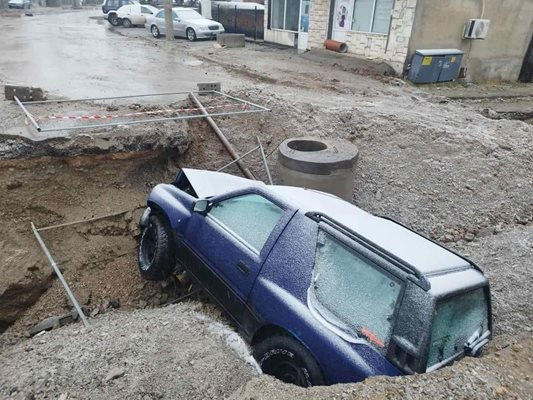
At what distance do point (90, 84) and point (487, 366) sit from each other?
10946 mm

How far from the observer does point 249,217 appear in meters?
4.14

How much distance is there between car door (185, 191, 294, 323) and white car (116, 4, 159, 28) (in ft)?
82.5

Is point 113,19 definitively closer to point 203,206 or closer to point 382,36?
point 382,36

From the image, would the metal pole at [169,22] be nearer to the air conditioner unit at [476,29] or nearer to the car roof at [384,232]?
the air conditioner unit at [476,29]

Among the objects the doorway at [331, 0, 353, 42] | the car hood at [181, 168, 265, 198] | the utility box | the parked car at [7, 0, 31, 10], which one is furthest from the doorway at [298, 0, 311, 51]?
the parked car at [7, 0, 31, 10]

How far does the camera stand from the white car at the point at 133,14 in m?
25.7

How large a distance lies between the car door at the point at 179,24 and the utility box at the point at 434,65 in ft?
42.0

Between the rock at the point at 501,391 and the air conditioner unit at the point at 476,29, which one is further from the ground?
the air conditioner unit at the point at 476,29

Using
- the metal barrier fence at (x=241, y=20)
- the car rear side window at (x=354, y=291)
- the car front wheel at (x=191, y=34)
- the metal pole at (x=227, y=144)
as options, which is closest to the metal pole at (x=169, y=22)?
the car front wheel at (x=191, y=34)

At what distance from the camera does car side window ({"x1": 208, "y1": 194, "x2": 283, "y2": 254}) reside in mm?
3908

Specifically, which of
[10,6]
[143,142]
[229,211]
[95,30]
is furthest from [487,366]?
[10,6]

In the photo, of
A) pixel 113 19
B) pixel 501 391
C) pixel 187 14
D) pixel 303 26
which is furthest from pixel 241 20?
pixel 501 391

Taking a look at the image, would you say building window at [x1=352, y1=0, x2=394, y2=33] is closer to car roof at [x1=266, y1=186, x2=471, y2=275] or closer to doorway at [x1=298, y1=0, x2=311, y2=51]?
doorway at [x1=298, y1=0, x2=311, y2=51]

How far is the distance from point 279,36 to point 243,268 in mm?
18880
